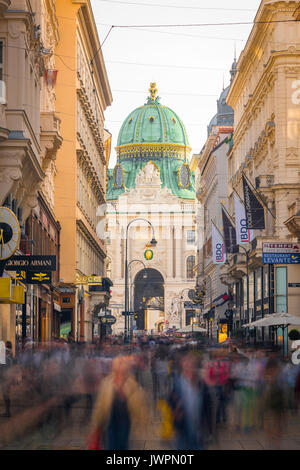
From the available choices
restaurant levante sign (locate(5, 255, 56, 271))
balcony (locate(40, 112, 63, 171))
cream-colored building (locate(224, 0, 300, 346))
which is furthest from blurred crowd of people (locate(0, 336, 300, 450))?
cream-colored building (locate(224, 0, 300, 346))

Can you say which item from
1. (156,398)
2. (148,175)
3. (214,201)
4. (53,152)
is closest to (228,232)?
(53,152)

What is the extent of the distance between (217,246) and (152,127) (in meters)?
102

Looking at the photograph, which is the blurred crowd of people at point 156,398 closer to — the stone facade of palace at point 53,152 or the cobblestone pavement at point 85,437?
the cobblestone pavement at point 85,437

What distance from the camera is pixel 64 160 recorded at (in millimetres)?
50250

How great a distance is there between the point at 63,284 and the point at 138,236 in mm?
99731

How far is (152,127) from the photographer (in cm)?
16162

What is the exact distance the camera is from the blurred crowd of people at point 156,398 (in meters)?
12.7

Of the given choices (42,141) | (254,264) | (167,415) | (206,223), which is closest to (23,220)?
(42,141)

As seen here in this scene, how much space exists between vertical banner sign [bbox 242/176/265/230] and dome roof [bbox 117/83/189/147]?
375 feet

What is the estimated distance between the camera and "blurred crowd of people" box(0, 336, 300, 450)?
1270cm

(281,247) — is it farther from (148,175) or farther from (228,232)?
(148,175)

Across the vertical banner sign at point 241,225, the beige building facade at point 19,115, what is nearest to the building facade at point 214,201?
the vertical banner sign at point 241,225

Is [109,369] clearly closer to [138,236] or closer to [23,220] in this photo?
[23,220]

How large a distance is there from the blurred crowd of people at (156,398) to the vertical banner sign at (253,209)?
27.4 meters
